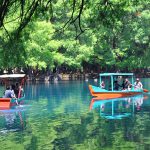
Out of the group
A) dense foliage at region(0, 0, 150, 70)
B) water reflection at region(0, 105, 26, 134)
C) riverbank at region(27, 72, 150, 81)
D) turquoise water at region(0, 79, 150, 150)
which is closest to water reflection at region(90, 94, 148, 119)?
turquoise water at region(0, 79, 150, 150)

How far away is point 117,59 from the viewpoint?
257 feet

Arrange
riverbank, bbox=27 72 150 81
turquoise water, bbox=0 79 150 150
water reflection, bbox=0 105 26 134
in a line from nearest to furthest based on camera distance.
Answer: turquoise water, bbox=0 79 150 150
water reflection, bbox=0 105 26 134
riverbank, bbox=27 72 150 81

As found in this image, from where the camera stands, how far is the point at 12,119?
25734 millimetres

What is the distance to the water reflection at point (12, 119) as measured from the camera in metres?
22.1

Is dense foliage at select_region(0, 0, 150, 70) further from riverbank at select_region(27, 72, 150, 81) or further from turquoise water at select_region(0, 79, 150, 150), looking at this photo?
turquoise water at select_region(0, 79, 150, 150)

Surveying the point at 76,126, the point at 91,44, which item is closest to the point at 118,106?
the point at 76,126

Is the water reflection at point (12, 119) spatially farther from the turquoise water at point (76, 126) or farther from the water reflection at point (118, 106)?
the water reflection at point (118, 106)

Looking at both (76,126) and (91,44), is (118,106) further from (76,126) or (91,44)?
(91,44)

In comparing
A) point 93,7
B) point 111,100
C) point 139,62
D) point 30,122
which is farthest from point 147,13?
point 93,7

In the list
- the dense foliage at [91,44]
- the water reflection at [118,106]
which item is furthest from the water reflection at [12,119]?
the dense foliage at [91,44]

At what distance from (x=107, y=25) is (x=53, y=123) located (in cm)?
1455

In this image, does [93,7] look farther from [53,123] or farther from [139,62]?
[139,62]

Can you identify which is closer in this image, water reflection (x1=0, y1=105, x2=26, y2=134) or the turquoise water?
the turquoise water

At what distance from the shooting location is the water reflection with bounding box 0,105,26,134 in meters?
22.1
